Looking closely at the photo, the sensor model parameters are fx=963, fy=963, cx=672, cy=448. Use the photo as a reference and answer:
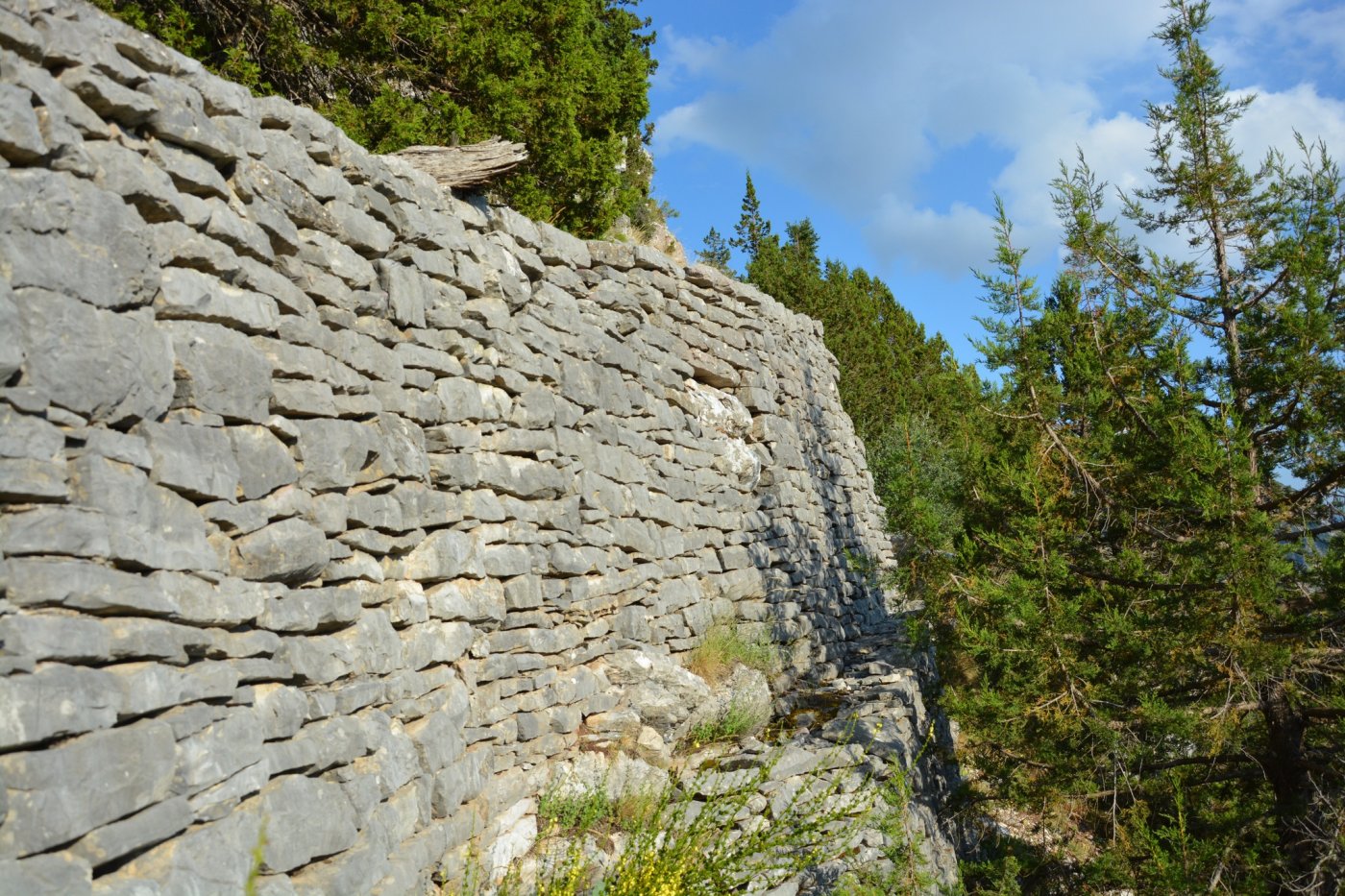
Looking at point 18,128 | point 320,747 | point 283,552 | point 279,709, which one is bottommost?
point 320,747

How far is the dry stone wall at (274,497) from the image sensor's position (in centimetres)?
259

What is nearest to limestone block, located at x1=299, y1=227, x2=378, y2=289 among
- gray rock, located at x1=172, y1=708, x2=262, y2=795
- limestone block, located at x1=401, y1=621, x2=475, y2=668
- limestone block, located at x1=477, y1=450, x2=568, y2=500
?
limestone block, located at x1=477, y1=450, x2=568, y2=500

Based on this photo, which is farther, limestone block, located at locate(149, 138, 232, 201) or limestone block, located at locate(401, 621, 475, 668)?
limestone block, located at locate(401, 621, 475, 668)

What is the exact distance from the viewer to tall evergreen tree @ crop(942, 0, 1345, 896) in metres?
4.75

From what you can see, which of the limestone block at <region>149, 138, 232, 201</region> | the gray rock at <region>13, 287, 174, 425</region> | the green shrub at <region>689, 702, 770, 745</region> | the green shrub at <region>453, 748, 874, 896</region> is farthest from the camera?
the green shrub at <region>689, 702, 770, 745</region>

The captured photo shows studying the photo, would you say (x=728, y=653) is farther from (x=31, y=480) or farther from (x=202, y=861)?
(x=31, y=480)

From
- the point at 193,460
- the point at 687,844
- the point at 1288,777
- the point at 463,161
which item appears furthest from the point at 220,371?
the point at 1288,777

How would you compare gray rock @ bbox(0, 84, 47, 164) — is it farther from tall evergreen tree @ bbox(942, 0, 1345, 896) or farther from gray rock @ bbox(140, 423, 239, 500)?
tall evergreen tree @ bbox(942, 0, 1345, 896)

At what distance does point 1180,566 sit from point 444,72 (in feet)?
23.6

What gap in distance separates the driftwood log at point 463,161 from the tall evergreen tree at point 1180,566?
2957 millimetres

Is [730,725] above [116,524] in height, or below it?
below

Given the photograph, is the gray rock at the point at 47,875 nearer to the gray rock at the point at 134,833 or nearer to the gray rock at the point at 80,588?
the gray rock at the point at 134,833

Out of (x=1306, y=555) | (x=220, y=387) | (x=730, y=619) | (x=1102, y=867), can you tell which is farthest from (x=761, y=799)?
(x=220, y=387)

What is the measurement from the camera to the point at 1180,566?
5.02 m
